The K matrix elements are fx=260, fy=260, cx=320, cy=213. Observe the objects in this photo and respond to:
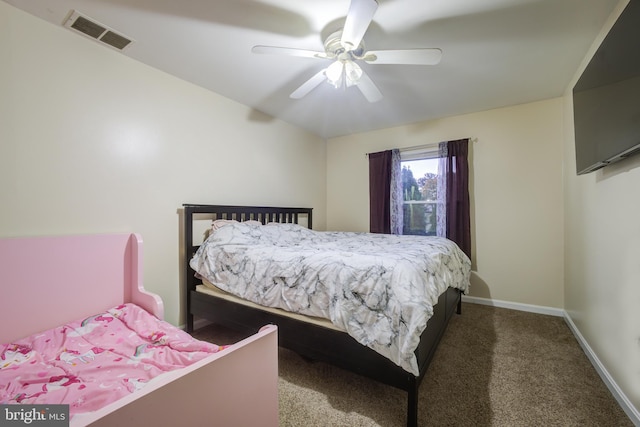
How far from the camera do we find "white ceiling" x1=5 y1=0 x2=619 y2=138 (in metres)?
1.56

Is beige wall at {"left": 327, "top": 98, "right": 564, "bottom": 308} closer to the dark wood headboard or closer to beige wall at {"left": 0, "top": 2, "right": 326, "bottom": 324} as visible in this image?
the dark wood headboard

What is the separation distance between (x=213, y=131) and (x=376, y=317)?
7.59ft

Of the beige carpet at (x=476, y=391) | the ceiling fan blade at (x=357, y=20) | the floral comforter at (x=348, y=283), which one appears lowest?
the beige carpet at (x=476, y=391)

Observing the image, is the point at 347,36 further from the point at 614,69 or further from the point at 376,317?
the point at 376,317

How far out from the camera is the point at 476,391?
1.56 metres

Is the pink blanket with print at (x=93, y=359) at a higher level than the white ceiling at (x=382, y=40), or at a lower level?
lower

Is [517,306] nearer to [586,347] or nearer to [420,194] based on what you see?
Answer: [586,347]

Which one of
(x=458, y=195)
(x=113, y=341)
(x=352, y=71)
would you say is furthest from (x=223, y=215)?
(x=458, y=195)

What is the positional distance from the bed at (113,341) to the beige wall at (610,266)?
1869 mm

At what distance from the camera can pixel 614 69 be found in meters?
Result: 1.38

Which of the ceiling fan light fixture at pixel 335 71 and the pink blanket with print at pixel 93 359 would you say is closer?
the pink blanket with print at pixel 93 359

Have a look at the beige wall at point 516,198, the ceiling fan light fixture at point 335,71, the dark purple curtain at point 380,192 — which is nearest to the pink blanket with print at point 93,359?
the ceiling fan light fixture at point 335,71

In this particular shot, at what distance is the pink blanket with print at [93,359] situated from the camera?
995mm

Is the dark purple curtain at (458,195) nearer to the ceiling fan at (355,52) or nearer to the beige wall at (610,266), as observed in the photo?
the beige wall at (610,266)
